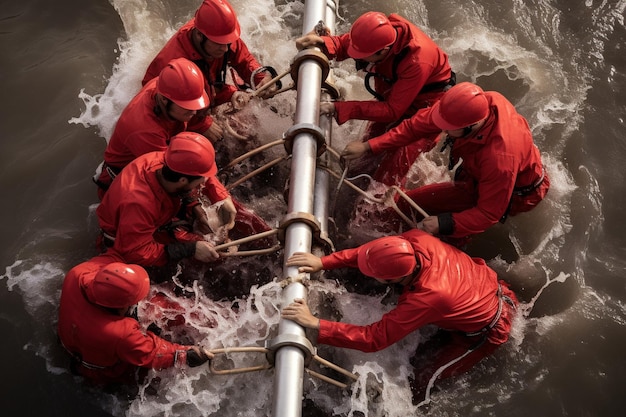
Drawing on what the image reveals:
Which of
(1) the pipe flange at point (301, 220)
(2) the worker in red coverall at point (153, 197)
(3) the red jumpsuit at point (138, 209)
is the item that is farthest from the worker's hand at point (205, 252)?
(1) the pipe flange at point (301, 220)

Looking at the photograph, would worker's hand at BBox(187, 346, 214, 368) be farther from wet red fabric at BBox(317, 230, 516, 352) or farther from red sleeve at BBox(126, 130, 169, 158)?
red sleeve at BBox(126, 130, 169, 158)

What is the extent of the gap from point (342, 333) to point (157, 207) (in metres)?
1.78

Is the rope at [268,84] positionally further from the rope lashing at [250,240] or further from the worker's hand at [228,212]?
the rope lashing at [250,240]

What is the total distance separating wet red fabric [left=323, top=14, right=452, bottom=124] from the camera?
556 centimetres

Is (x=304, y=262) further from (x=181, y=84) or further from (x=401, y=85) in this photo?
(x=401, y=85)

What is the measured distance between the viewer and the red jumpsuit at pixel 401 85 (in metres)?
5.57

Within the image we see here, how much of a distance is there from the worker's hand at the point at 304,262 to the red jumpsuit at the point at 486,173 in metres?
1.24

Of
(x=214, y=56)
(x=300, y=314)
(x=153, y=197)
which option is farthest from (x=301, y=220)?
(x=214, y=56)

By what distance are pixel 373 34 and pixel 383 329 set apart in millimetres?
2600

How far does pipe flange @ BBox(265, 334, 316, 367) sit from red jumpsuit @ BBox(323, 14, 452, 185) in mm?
2309

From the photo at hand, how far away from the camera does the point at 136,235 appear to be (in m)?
4.76

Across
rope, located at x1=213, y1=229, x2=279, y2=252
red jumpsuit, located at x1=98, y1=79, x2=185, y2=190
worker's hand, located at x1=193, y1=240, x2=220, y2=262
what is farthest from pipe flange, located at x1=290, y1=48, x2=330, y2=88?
worker's hand, located at x1=193, y1=240, x2=220, y2=262

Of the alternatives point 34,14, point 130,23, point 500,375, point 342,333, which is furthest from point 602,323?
point 34,14

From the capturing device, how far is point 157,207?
15.7 ft
